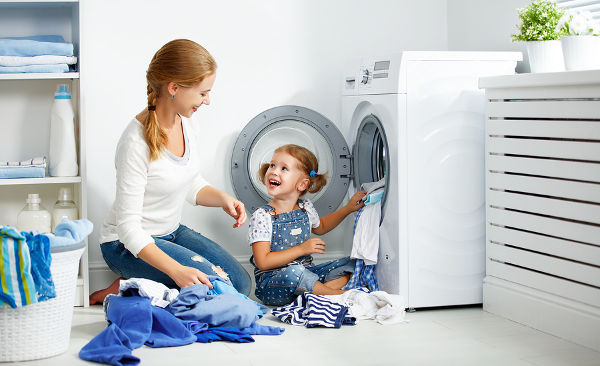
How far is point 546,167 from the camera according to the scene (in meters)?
2.39

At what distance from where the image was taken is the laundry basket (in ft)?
6.75

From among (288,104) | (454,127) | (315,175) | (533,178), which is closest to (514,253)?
(533,178)

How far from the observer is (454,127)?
8.84 feet

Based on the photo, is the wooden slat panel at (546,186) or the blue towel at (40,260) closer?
the blue towel at (40,260)

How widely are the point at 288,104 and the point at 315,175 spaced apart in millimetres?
403

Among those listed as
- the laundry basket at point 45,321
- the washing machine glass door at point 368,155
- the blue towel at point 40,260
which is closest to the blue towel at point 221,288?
the laundry basket at point 45,321

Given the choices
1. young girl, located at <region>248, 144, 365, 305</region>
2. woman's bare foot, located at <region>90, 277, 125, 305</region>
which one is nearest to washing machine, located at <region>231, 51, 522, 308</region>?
young girl, located at <region>248, 144, 365, 305</region>

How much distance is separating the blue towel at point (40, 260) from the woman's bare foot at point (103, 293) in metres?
0.76

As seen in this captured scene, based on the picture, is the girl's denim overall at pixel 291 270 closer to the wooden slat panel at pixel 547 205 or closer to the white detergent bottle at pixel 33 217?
the wooden slat panel at pixel 547 205

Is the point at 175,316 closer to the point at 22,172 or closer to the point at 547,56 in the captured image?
the point at 22,172

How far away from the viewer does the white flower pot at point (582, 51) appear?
2.49 meters

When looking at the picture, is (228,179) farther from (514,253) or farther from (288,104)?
(514,253)

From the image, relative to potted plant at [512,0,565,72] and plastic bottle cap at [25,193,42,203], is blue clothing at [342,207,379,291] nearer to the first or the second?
potted plant at [512,0,565,72]

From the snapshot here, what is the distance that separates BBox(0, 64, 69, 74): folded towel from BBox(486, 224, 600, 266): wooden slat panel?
1655 millimetres
